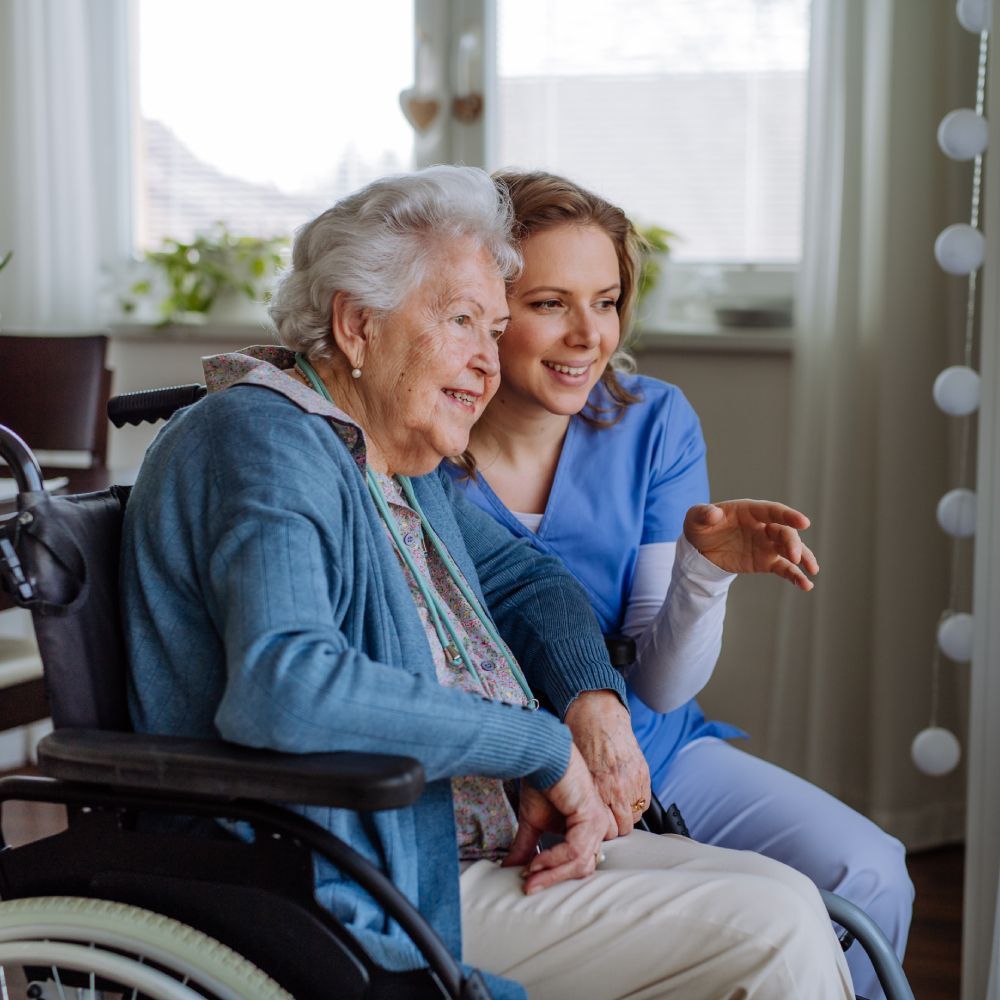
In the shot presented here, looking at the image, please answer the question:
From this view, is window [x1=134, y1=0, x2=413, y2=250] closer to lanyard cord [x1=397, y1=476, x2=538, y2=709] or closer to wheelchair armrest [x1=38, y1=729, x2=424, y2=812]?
lanyard cord [x1=397, y1=476, x2=538, y2=709]

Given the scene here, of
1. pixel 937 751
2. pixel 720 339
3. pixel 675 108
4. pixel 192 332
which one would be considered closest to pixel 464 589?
pixel 937 751

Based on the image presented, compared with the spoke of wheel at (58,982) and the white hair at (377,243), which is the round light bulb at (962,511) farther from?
the spoke of wheel at (58,982)

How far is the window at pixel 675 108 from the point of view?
9.61 feet

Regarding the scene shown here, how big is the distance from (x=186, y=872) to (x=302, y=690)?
8.5 inches

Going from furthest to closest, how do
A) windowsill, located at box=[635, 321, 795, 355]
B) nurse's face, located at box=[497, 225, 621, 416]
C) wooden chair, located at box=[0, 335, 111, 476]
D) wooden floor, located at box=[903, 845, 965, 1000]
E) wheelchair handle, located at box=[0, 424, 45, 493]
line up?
windowsill, located at box=[635, 321, 795, 355] < wooden chair, located at box=[0, 335, 111, 476] < wooden floor, located at box=[903, 845, 965, 1000] < nurse's face, located at box=[497, 225, 621, 416] < wheelchair handle, located at box=[0, 424, 45, 493]

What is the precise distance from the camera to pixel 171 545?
44.9 inches

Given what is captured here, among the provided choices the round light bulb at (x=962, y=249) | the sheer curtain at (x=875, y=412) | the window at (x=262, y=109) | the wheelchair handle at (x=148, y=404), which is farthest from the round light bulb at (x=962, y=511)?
the window at (x=262, y=109)

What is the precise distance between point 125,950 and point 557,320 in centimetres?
95

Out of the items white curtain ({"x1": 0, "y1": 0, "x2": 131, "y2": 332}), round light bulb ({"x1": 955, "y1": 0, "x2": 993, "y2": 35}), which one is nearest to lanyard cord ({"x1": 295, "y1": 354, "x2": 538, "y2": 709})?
round light bulb ({"x1": 955, "y1": 0, "x2": 993, "y2": 35})

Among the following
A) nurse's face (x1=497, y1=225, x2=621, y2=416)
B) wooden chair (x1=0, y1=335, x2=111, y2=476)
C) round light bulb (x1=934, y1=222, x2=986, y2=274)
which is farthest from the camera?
wooden chair (x1=0, y1=335, x2=111, y2=476)

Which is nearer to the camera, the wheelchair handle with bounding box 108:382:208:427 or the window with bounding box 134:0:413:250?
the wheelchair handle with bounding box 108:382:208:427

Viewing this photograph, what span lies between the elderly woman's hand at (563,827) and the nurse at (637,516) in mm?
318

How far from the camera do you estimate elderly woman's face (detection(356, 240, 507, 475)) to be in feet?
4.44

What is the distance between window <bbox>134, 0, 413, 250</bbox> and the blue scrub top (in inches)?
66.7
